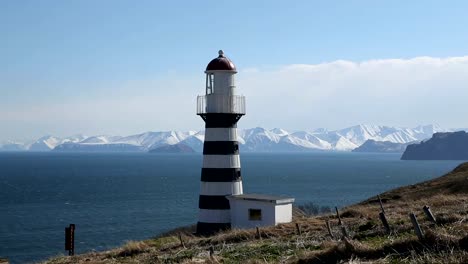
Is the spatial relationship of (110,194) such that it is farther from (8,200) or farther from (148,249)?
(148,249)

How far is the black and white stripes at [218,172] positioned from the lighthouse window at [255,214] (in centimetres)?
120

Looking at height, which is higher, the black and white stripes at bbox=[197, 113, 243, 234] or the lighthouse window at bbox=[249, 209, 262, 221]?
the black and white stripes at bbox=[197, 113, 243, 234]

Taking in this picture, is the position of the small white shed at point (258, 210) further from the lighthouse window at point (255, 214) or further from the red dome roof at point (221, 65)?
the red dome roof at point (221, 65)

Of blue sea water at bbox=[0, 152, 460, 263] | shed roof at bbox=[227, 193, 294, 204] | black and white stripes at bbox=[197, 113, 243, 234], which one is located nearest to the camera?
shed roof at bbox=[227, 193, 294, 204]

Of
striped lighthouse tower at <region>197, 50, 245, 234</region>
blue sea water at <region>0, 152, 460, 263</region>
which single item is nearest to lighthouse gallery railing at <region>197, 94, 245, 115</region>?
striped lighthouse tower at <region>197, 50, 245, 234</region>

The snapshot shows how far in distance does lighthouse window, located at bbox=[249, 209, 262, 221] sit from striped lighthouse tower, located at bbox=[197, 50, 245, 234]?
120cm

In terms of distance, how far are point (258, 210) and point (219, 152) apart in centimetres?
311

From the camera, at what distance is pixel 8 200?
89.9m

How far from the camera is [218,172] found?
28.5 m

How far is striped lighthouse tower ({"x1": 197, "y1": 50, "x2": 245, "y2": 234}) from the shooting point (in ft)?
93.7

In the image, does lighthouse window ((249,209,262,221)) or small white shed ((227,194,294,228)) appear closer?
small white shed ((227,194,294,228))

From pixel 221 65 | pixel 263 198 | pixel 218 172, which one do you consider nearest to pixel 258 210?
pixel 263 198

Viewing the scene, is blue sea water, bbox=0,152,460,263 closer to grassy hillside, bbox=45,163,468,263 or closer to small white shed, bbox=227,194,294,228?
small white shed, bbox=227,194,294,228

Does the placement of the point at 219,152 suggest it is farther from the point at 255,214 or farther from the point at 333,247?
the point at 333,247
